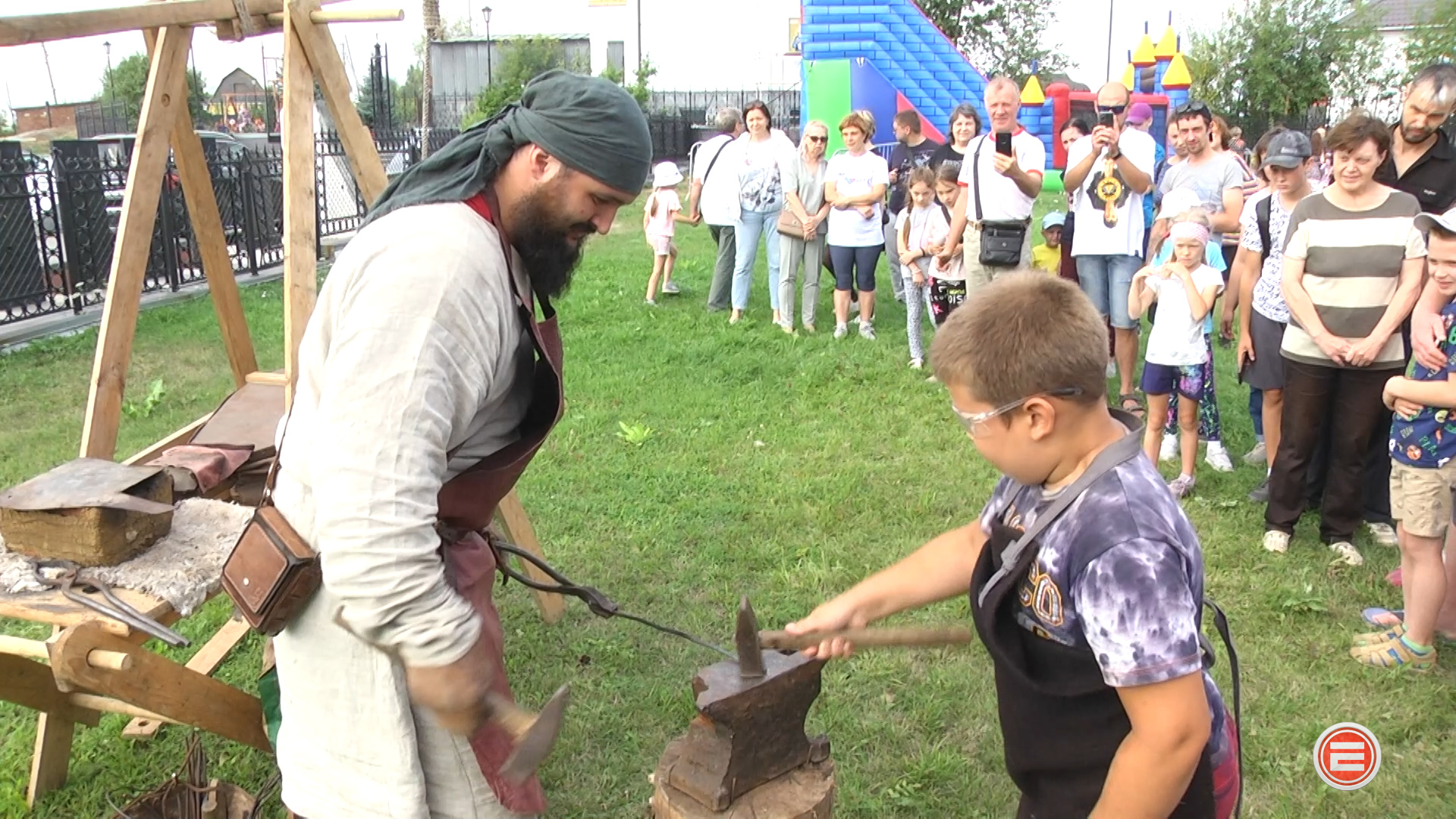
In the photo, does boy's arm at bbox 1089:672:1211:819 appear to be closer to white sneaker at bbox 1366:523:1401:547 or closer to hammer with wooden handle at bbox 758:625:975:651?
hammer with wooden handle at bbox 758:625:975:651

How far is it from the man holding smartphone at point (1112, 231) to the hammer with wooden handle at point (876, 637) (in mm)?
4690

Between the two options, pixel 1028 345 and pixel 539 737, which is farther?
pixel 539 737

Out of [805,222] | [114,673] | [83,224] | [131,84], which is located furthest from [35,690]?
[131,84]

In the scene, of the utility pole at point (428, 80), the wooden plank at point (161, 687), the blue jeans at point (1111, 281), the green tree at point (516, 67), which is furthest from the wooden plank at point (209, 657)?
the green tree at point (516, 67)

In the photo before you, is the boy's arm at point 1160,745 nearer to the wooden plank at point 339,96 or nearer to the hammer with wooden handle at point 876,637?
the hammer with wooden handle at point 876,637

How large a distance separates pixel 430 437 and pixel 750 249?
764 centimetres

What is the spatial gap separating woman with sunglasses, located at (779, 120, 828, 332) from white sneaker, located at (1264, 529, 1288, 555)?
180 inches

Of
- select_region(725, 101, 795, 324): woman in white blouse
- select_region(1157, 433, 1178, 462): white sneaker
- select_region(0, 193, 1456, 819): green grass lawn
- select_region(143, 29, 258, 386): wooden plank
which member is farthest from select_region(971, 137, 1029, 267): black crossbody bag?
select_region(143, 29, 258, 386): wooden plank

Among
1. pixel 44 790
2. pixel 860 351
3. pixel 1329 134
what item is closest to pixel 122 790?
pixel 44 790

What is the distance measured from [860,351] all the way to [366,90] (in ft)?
109

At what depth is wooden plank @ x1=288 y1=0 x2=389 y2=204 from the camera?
10.4ft

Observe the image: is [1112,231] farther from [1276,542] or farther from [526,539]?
[526,539]

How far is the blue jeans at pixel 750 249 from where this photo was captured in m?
9.07

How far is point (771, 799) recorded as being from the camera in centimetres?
248
